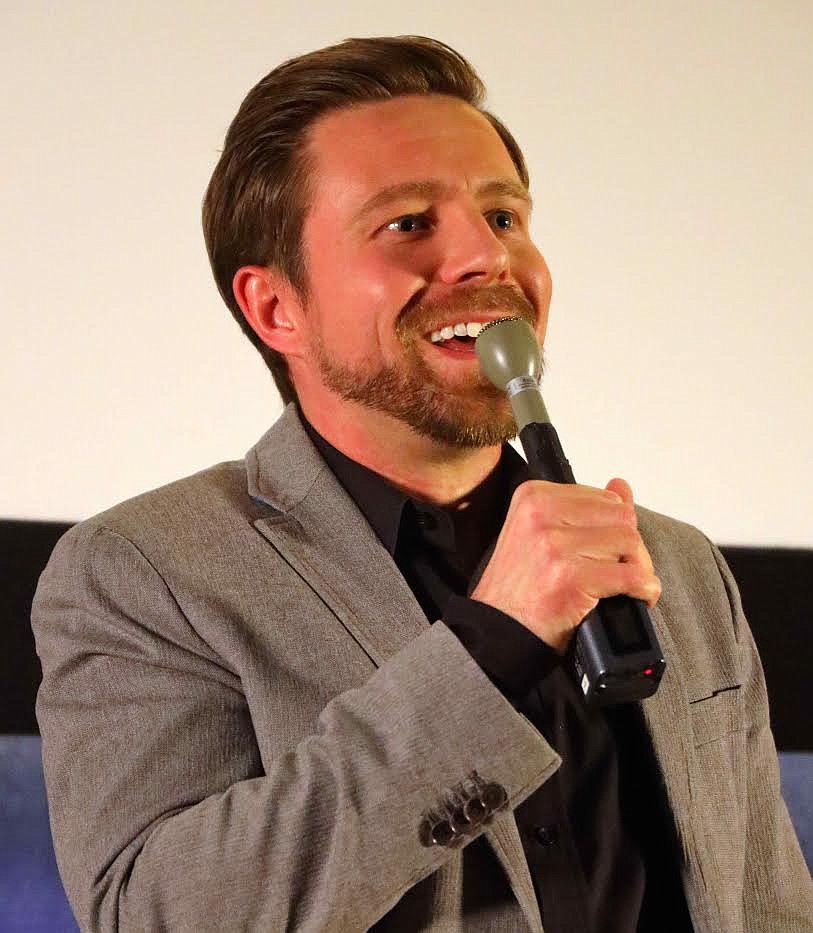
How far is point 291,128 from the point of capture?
4.73 ft

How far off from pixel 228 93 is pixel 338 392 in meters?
0.74

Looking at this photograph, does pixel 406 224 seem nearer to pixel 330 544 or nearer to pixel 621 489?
pixel 330 544

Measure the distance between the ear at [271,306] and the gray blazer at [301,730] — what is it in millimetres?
106

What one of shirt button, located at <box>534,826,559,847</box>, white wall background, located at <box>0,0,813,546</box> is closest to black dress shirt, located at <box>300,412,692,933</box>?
shirt button, located at <box>534,826,559,847</box>

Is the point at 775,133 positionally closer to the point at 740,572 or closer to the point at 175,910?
the point at 740,572

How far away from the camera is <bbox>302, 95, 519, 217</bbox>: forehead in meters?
1.31

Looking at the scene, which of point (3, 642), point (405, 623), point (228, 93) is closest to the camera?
point (405, 623)

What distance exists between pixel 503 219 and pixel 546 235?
2.02ft

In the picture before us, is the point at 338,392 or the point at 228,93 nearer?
the point at 338,392

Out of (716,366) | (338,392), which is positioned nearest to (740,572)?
(716,366)

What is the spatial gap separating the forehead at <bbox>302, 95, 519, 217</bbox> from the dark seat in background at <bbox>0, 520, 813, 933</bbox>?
0.69 meters

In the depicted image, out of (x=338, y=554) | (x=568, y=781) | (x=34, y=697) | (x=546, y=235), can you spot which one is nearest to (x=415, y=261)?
(x=338, y=554)

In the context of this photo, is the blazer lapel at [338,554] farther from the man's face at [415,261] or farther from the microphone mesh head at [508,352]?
the microphone mesh head at [508,352]

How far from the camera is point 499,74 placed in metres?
1.94
